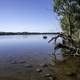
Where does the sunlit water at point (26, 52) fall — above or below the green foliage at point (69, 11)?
below

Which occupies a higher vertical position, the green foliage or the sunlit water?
the green foliage

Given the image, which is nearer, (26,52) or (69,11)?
(69,11)

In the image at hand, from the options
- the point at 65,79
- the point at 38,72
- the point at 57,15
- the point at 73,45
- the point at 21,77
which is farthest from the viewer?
the point at 57,15

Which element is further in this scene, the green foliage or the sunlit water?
the green foliage

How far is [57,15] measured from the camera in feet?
116

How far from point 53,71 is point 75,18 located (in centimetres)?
1698

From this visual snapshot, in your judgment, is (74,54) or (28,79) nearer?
(28,79)

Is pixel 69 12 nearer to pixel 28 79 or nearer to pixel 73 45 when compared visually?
pixel 73 45

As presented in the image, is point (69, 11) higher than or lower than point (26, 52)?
higher

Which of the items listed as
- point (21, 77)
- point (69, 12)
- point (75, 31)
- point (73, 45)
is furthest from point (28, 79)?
point (75, 31)

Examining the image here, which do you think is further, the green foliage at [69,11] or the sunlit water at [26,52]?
the green foliage at [69,11]

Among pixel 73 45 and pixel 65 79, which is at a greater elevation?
pixel 73 45

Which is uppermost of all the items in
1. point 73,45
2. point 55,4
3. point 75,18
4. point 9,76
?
point 55,4

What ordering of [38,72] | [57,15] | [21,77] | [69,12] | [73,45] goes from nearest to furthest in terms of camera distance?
[21,77] → [38,72] → [73,45] → [69,12] → [57,15]
